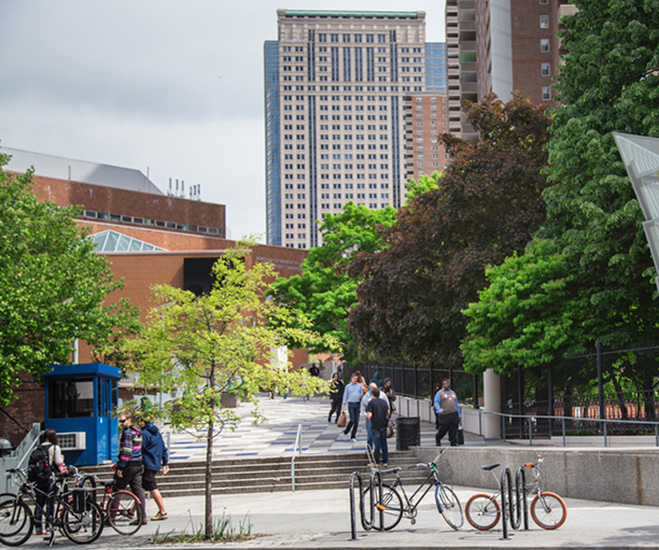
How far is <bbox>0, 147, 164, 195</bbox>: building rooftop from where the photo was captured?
91.1 m

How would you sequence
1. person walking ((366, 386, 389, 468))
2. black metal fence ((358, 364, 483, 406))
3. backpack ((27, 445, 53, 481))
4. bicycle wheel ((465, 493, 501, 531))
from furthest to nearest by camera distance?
black metal fence ((358, 364, 483, 406)), person walking ((366, 386, 389, 468)), backpack ((27, 445, 53, 481)), bicycle wheel ((465, 493, 501, 531))

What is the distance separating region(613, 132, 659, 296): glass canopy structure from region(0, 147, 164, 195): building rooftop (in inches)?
3331

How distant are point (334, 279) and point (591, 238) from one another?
29953 millimetres

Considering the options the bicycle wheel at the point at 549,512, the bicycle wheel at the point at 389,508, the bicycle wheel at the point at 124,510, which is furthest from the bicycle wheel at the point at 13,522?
the bicycle wheel at the point at 549,512

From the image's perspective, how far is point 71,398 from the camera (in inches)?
774

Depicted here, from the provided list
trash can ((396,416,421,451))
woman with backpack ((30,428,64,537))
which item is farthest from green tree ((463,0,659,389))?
woman with backpack ((30,428,64,537))

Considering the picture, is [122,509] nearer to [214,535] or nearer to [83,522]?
[83,522]

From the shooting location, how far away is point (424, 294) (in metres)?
27.3

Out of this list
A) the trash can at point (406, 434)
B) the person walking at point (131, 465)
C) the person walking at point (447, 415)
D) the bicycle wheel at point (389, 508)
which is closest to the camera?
the bicycle wheel at point (389, 508)

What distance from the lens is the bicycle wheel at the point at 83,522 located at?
12.2 m

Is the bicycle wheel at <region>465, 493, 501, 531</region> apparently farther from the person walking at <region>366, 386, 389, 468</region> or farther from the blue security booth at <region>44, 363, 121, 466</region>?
the blue security booth at <region>44, 363, 121, 466</region>

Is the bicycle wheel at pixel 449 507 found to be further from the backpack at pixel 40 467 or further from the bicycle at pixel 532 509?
the backpack at pixel 40 467

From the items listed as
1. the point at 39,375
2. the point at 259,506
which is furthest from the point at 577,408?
the point at 39,375

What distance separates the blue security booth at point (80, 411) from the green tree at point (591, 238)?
9.31 metres
